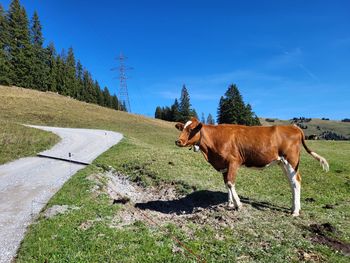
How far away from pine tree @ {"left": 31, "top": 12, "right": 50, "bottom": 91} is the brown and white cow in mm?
85536

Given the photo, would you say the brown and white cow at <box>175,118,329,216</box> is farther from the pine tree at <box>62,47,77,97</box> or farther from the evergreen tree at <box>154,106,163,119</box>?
the evergreen tree at <box>154,106,163,119</box>

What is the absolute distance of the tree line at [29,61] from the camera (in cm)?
7900

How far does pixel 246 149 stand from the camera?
38.1 feet

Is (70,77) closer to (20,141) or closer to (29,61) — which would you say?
(29,61)

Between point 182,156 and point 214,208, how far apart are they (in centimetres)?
1370

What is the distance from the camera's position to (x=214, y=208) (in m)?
11.7

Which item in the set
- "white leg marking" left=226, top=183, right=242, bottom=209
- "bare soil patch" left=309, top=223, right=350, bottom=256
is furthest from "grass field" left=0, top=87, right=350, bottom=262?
"white leg marking" left=226, top=183, right=242, bottom=209

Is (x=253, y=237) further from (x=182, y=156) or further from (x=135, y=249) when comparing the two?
(x=182, y=156)

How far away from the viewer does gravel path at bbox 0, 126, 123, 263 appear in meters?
10.5

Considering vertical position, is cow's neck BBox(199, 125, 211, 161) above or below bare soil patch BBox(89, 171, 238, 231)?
above

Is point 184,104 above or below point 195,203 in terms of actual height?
above

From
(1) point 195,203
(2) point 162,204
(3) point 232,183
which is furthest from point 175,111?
(3) point 232,183

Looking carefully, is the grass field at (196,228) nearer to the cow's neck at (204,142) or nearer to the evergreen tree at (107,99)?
the cow's neck at (204,142)

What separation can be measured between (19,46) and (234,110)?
5213cm
